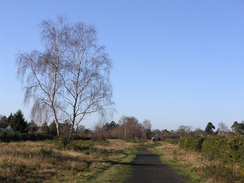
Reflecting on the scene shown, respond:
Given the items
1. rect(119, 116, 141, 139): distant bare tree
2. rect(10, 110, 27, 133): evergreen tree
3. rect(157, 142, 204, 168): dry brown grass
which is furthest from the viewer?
rect(119, 116, 141, 139): distant bare tree

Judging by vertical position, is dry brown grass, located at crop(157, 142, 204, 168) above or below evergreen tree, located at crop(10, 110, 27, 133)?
below

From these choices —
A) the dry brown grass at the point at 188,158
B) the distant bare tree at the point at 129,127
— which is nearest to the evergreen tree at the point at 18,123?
the dry brown grass at the point at 188,158

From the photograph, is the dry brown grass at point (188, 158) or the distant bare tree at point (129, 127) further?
the distant bare tree at point (129, 127)

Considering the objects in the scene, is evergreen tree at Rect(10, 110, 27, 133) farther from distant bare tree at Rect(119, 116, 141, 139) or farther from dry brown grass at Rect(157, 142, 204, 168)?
distant bare tree at Rect(119, 116, 141, 139)

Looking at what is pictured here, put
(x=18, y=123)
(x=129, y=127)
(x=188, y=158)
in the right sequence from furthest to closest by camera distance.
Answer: (x=129, y=127) → (x=18, y=123) → (x=188, y=158)

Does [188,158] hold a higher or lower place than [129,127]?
lower

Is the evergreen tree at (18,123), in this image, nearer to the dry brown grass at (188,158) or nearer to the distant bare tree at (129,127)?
the dry brown grass at (188,158)

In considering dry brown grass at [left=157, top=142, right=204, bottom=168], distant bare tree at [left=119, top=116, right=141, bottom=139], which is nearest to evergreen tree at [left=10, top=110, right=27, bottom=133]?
dry brown grass at [left=157, top=142, right=204, bottom=168]

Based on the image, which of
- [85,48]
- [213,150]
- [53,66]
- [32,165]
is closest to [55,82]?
[53,66]

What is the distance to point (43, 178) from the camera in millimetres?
10781

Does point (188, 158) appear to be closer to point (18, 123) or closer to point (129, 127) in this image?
point (18, 123)

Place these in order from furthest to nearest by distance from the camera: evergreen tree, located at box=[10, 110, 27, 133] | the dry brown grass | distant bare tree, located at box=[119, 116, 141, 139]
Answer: distant bare tree, located at box=[119, 116, 141, 139] < evergreen tree, located at box=[10, 110, 27, 133] < the dry brown grass

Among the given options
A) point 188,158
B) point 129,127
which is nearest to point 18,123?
point 188,158

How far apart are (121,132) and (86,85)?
8634cm
